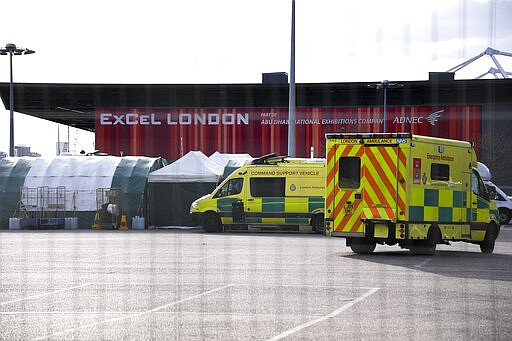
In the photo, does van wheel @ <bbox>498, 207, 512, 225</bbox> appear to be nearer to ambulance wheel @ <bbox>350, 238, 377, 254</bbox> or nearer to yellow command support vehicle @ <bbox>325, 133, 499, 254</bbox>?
yellow command support vehicle @ <bbox>325, 133, 499, 254</bbox>

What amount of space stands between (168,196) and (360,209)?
1860cm

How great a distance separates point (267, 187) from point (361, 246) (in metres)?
11.9

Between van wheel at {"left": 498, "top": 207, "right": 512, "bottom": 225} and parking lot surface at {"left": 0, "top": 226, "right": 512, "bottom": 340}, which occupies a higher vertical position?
parking lot surface at {"left": 0, "top": 226, "right": 512, "bottom": 340}

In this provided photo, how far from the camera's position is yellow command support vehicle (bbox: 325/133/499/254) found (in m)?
21.6

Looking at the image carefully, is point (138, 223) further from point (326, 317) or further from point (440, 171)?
point (326, 317)

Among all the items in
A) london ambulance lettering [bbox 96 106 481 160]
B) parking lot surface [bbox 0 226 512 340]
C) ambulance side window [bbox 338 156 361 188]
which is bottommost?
parking lot surface [bbox 0 226 512 340]

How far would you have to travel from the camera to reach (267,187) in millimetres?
34344

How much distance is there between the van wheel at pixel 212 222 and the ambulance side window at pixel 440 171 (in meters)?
13.2

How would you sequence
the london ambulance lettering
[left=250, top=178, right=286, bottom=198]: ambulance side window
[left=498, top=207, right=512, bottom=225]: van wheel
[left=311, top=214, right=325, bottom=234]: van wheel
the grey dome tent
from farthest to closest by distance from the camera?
the london ambulance lettering → [left=498, top=207, right=512, bottom=225]: van wheel → the grey dome tent → [left=250, top=178, right=286, bottom=198]: ambulance side window → [left=311, top=214, right=325, bottom=234]: van wheel

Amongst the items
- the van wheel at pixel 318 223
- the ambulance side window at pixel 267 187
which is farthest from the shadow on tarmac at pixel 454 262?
the ambulance side window at pixel 267 187

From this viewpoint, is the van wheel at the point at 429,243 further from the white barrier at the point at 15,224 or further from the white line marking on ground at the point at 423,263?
the white barrier at the point at 15,224

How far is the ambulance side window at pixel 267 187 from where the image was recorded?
34.2 metres

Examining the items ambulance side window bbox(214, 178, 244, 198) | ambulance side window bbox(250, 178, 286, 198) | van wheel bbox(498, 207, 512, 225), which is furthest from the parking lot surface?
van wheel bbox(498, 207, 512, 225)

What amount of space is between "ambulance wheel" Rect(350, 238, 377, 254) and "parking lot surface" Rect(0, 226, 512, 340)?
0.79 ft
